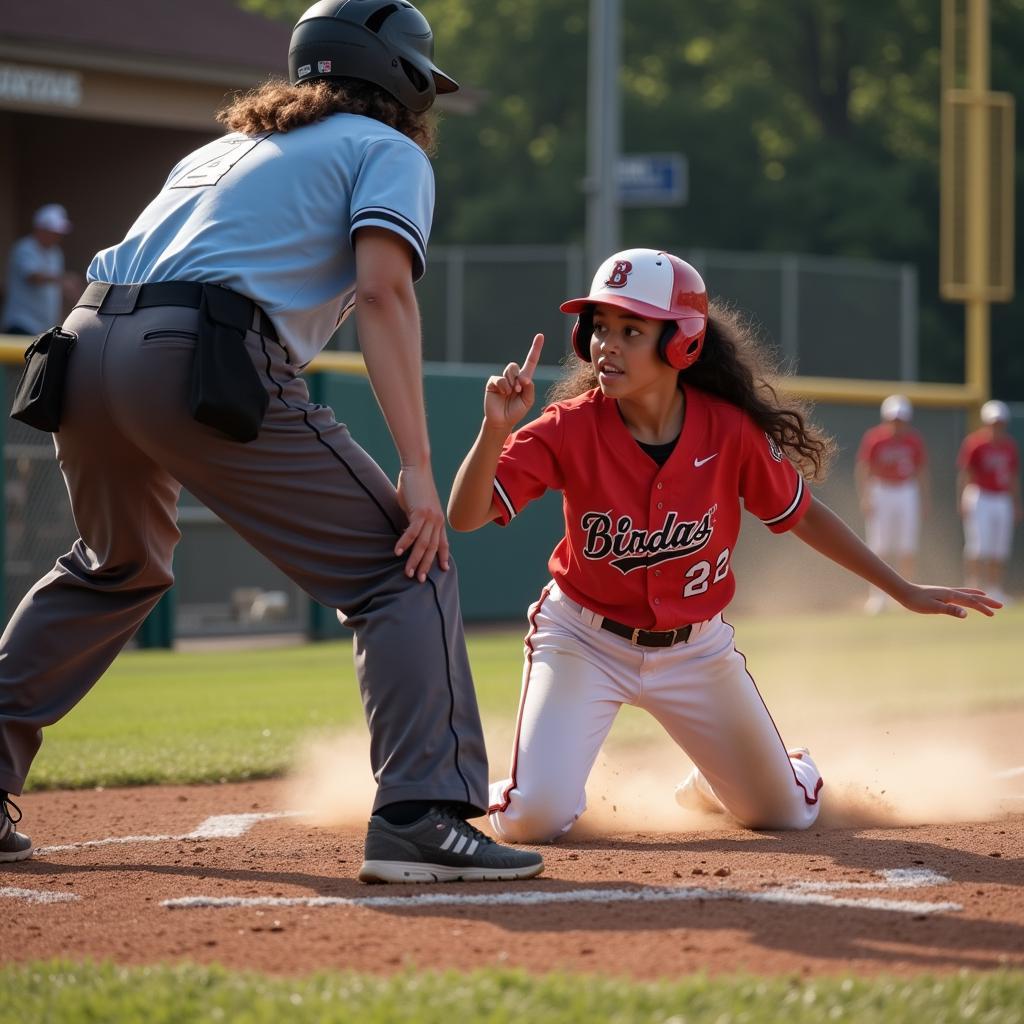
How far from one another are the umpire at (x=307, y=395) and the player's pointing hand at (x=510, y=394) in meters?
0.21

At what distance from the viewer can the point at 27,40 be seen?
14.5 metres

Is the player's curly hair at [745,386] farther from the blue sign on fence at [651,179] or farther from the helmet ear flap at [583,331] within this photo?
the blue sign on fence at [651,179]

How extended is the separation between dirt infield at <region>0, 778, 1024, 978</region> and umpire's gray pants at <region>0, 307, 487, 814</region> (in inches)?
14.0

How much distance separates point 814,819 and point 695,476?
3.68 feet

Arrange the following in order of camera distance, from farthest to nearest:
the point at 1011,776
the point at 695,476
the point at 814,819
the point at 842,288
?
the point at 842,288, the point at 1011,776, the point at 814,819, the point at 695,476

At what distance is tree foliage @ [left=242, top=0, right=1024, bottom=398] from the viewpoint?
34719mm

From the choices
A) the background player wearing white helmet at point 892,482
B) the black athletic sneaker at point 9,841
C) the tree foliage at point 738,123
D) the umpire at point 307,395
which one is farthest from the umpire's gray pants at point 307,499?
the tree foliage at point 738,123

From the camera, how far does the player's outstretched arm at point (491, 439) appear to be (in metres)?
4.10

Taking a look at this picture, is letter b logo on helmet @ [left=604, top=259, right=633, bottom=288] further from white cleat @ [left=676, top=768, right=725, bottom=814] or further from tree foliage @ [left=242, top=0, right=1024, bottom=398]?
tree foliage @ [left=242, top=0, right=1024, bottom=398]

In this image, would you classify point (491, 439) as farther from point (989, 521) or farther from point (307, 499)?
point (989, 521)

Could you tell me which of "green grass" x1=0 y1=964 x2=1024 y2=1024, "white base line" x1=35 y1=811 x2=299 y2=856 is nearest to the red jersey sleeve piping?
"white base line" x1=35 y1=811 x2=299 y2=856

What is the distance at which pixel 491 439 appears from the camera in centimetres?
427

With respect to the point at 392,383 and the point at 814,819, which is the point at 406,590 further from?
the point at 814,819

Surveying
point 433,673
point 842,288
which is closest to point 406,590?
point 433,673
